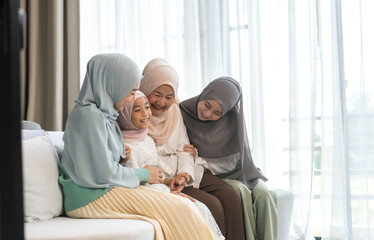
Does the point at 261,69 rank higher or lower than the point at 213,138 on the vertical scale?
higher

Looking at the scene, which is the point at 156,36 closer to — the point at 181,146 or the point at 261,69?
the point at 261,69

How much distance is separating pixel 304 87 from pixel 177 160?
1095 mm

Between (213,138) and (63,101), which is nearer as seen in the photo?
(213,138)

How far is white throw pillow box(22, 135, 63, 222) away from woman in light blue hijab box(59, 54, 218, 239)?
1.7 inches

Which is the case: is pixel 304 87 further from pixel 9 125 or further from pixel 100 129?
pixel 9 125

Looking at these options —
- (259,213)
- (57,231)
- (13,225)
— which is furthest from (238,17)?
(13,225)

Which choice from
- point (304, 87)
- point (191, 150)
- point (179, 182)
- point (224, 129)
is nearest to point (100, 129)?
point (179, 182)

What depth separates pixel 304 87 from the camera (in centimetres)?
305

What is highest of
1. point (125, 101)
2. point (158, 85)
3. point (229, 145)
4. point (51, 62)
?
point (51, 62)

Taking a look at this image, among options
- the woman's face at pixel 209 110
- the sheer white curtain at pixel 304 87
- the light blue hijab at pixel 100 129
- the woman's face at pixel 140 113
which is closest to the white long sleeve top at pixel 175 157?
the woman's face at pixel 209 110

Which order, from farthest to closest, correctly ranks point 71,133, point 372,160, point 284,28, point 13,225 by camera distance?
1. point 284,28
2. point 372,160
3. point 71,133
4. point 13,225

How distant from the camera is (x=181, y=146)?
2520mm

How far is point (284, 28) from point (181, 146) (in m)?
1.18

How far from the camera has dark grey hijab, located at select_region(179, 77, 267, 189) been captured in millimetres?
2514
